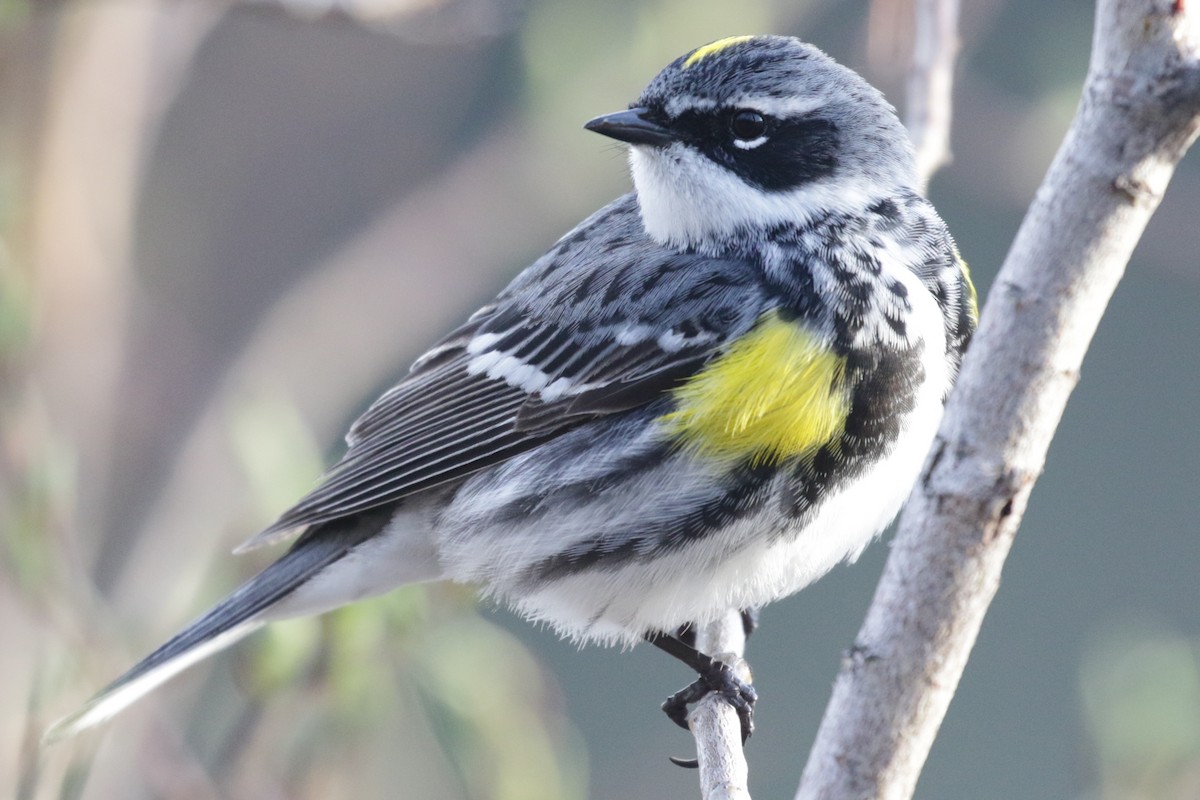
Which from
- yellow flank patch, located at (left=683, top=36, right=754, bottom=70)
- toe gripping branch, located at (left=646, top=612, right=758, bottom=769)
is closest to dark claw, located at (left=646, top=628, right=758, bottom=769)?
toe gripping branch, located at (left=646, top=612, right=758, bottom=769)

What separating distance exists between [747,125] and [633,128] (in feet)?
0.83

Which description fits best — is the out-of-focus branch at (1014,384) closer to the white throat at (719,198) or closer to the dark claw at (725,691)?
the dark claw at (725,691)

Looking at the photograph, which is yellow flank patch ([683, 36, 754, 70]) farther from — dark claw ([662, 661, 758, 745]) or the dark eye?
dark claw ([662, 661, 758, 745])

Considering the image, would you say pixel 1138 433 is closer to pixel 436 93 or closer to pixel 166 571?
pixel 436 93

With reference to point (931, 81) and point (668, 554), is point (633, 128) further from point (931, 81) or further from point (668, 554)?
point (668, 554)

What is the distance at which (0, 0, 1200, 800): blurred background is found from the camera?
9.38 ft

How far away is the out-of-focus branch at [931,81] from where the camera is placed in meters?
2.99

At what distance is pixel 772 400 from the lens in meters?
2.67

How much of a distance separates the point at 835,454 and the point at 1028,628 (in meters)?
5.59

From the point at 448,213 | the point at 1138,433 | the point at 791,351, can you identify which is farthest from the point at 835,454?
the point at 1138,433

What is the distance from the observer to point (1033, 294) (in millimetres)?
1714

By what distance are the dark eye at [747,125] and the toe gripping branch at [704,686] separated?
43.0 inches

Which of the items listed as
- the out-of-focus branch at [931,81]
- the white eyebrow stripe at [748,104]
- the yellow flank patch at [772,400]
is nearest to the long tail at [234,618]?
the yellow flank patch at [772,400]

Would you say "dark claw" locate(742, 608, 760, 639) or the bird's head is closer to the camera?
the bird's head
